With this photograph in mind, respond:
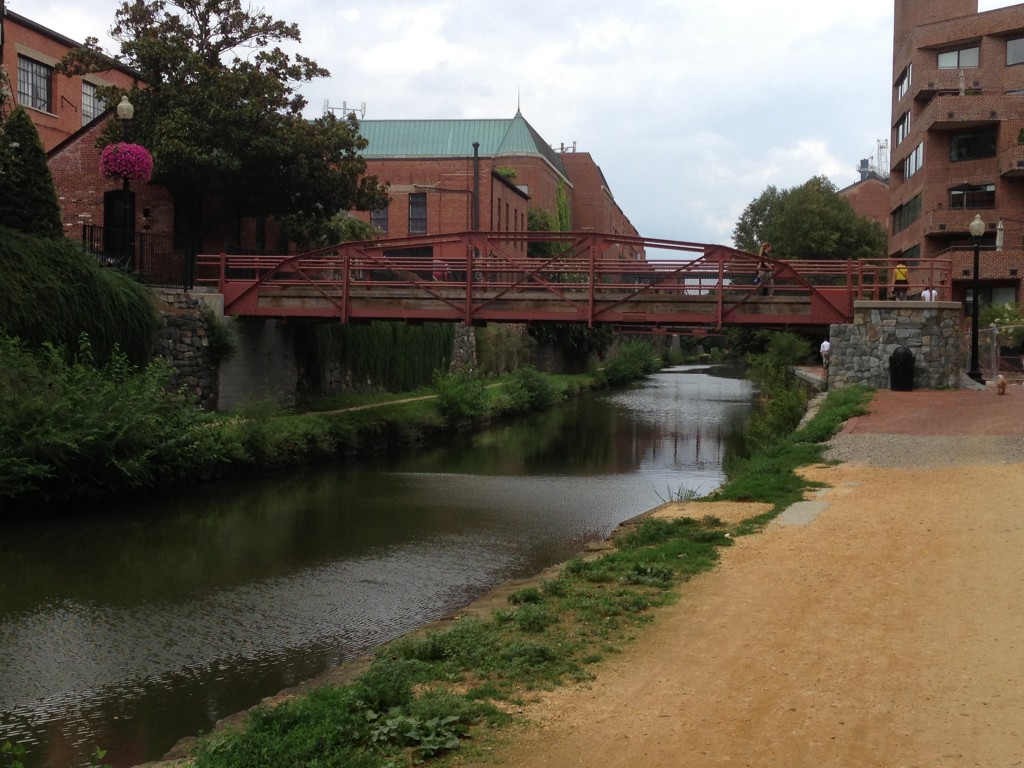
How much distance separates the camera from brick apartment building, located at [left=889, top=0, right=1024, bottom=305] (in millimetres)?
42719

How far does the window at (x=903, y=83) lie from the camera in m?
49.9

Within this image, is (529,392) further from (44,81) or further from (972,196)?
(972,196)

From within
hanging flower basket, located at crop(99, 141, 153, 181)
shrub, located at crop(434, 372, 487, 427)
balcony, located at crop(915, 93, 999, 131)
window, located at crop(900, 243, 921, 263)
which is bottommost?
shrub, located at crop(434, 372, 487, 427)

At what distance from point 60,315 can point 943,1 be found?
48.3 metres

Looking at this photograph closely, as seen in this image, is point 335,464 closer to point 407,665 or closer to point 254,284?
point 254,284

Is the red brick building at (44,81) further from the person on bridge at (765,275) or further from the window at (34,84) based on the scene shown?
the person on bridge at (765,275)

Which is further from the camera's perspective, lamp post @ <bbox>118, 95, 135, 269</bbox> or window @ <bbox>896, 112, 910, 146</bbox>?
window @ <bbox>896, 112, 910, 146</bbox>

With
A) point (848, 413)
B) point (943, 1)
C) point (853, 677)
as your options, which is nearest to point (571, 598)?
point (853, 677)

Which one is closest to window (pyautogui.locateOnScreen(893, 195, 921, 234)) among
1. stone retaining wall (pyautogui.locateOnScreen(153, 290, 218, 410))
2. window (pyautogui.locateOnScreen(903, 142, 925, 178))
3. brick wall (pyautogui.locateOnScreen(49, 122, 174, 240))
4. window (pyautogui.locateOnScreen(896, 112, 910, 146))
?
window (pyautogui.locateOnScreen(903, 142, 925, 178))

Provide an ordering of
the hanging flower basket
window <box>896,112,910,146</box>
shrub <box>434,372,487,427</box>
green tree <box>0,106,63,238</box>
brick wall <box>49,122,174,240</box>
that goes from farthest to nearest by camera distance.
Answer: window <box>896,112,910,146</box>, shrub <box>434,372,487,427</box>, brick wall <box>49,122,174,240</box>, the hanging flower basket, green tree <box>0,106,63,238</box>

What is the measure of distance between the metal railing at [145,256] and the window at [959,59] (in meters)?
35.3

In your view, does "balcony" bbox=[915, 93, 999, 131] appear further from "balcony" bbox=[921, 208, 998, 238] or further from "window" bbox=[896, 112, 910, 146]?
"window" bbox=[896, 112, 910, 146]

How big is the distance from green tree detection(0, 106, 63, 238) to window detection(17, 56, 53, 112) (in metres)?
13.6

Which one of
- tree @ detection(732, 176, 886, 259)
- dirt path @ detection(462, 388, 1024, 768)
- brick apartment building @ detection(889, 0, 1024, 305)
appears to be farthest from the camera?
tree @ detection(732, 176, 886, 259)
